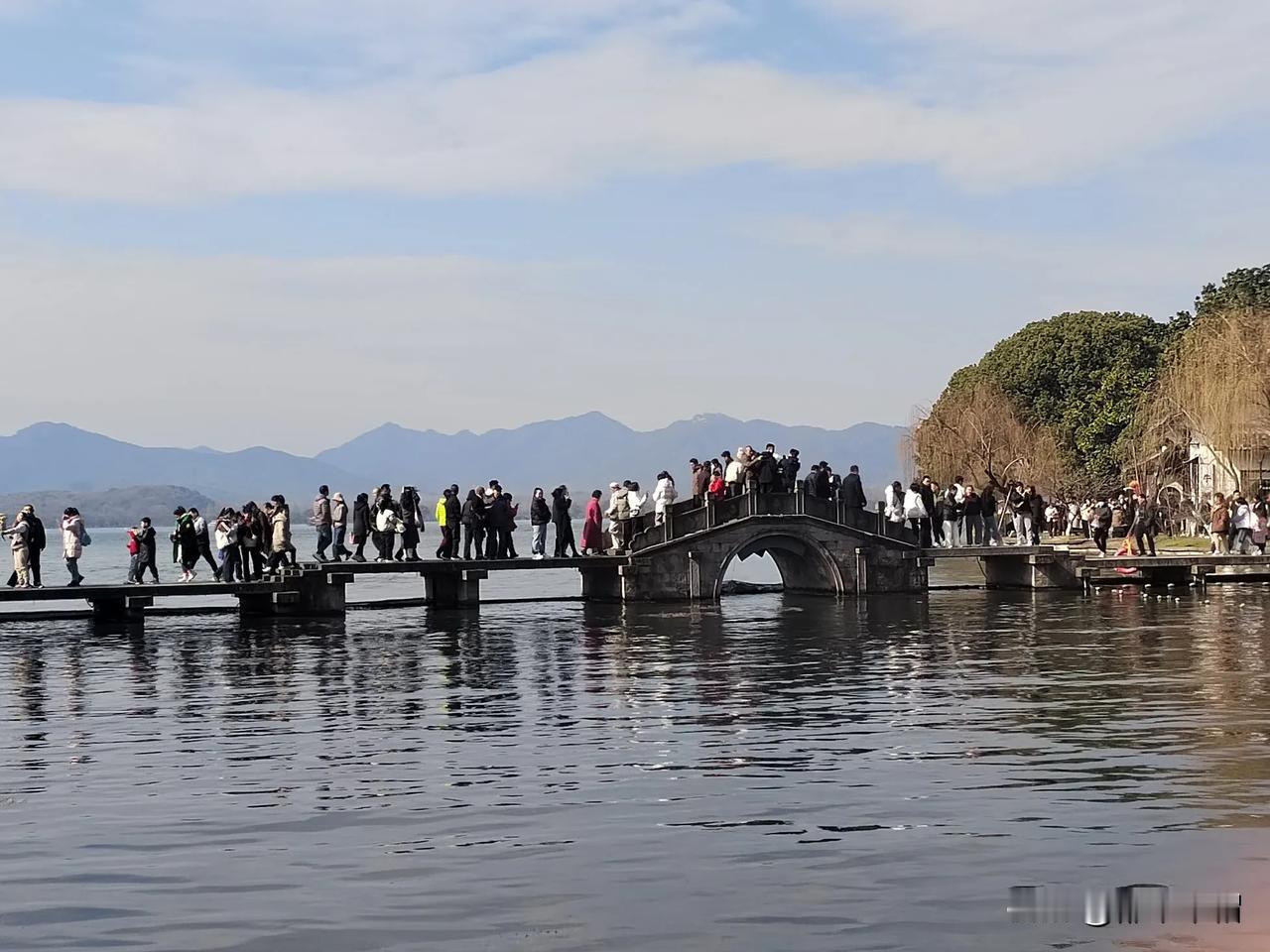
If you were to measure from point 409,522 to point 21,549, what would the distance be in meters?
9.30

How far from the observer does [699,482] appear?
4975cm

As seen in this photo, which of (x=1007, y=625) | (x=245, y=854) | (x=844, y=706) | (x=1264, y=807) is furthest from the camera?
(x=1007, y=625)

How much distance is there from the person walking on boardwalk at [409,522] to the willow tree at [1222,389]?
2840cm

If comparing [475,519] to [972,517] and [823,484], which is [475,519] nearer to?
[823,484]

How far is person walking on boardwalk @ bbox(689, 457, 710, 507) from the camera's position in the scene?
49156 mm

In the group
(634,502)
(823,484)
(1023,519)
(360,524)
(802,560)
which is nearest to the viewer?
(360,524)

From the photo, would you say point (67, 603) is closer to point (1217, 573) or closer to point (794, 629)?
point (794, 629)

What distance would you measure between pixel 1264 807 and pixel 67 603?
51565mm

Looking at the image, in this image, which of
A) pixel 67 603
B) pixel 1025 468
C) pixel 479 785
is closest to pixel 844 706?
pixel 479 785

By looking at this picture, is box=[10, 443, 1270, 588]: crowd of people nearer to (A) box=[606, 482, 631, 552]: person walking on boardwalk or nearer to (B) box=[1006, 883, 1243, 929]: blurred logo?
(A) box=[606, 482, 631, 552]: person walking on boardwalk

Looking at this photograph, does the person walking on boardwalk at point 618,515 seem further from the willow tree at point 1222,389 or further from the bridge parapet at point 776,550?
the willow tree at point 1222,389

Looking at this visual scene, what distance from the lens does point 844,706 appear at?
80.7ft

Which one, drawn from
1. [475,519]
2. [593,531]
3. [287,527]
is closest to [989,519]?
[593,531]

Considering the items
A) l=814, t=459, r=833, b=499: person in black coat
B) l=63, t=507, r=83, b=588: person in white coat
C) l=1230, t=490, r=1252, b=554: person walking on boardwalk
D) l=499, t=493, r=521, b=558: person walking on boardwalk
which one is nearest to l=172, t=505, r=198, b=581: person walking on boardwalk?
l=63, t=507, r=83, b=588: person in white coat
